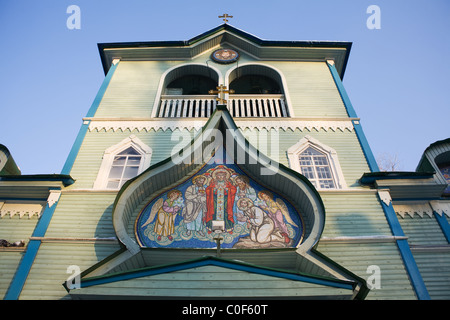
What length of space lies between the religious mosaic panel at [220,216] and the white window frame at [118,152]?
184 cm

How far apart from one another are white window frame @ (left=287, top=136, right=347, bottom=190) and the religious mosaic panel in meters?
1.85

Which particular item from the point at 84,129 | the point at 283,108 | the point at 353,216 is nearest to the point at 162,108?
the point at 84,129

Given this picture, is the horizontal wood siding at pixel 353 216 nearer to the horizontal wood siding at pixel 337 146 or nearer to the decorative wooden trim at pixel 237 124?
the horizontal wood siding at pixel 337 146

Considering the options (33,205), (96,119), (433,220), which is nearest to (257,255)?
(433,220)

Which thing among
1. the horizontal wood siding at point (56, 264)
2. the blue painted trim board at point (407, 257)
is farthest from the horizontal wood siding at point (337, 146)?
the horizontal wood siding at point (56, 264)

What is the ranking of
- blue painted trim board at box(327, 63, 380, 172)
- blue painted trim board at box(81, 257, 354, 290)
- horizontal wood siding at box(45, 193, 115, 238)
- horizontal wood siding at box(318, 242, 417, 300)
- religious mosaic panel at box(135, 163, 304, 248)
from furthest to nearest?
blue painted trim board at box(327, 63, 380, 172), horizontal wood siding at box(45, 193, 115, 238), religious mosaic panel at box(135, 163, 304, 248), horizontal wood siding at box(318, 242, 417, 300), blue painted trim board at box(81, 257, 354, 290)

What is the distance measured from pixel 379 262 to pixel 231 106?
7290 millimetres

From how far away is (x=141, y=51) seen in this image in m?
15.0

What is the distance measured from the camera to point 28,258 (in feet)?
26.6

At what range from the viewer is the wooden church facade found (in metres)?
5.88

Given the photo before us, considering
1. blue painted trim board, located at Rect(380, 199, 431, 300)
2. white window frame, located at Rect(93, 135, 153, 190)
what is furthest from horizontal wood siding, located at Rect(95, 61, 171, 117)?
blue painted trim board, located at Rect(380, 199, 431, 300)

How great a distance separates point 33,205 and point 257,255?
6406mm

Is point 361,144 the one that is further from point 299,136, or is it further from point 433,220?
point 433,220

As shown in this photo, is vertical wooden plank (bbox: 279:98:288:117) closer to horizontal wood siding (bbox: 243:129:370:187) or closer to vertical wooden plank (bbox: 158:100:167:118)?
horizontal wood siding (bbox: 243:129:370:187)
